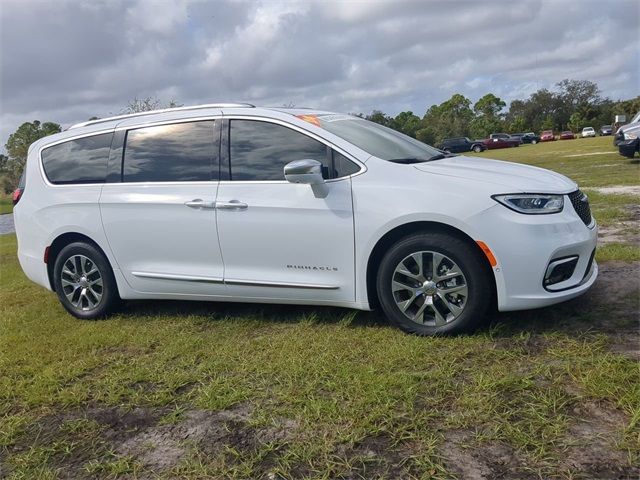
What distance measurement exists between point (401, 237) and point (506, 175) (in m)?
0.85

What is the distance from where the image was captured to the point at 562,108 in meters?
93.4

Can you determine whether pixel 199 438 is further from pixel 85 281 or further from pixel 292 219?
pixel 85 281

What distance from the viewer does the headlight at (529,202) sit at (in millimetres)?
3729

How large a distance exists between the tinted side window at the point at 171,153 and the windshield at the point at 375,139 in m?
0.96

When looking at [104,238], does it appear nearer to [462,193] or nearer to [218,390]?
[218,390]

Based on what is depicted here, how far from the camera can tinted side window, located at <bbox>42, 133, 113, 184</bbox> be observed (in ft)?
16.8

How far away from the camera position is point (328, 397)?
3.22 meters

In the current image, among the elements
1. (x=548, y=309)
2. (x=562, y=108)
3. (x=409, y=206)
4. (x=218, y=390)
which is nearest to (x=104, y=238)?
(x=218, y=390)

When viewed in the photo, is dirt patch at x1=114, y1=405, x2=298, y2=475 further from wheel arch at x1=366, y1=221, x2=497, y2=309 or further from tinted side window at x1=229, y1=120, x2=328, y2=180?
tinted side window at x1=229, y1=120, x2=328, y2=180

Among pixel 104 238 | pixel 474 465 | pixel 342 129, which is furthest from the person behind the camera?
pixel 104 238

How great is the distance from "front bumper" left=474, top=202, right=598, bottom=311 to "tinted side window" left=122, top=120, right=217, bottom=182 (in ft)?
7.29

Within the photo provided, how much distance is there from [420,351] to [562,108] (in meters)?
100

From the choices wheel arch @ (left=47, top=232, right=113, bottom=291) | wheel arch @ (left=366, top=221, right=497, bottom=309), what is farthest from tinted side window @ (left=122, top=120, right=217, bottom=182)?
wheel arch @ (left=366, top=221, right=497, bottom=309)

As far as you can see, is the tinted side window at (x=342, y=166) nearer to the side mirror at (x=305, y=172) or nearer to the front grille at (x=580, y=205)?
the side mirror at (x=305, y=172)
